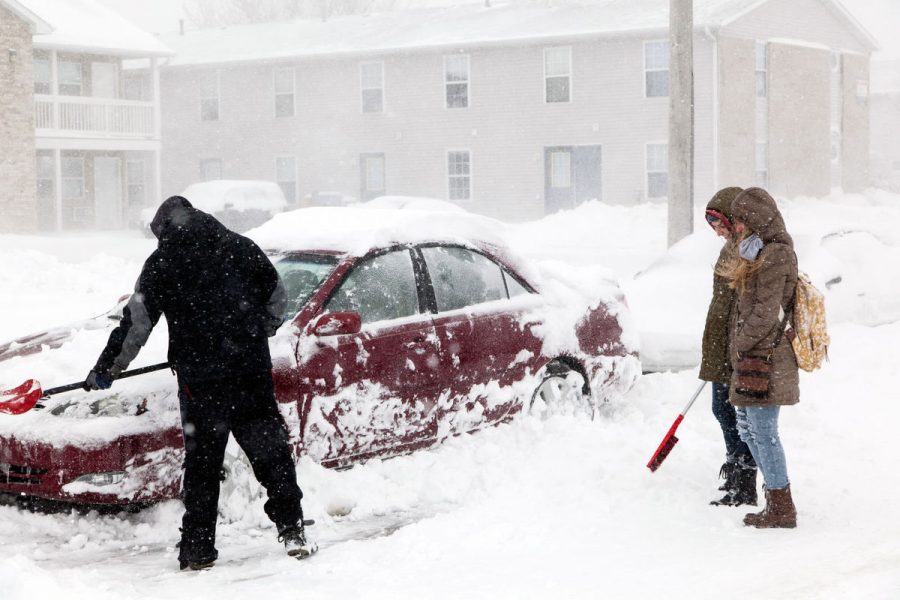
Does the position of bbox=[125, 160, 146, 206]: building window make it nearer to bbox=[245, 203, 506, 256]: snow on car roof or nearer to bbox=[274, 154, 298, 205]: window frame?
bbox=[274, 154, 298, 205]: window frame

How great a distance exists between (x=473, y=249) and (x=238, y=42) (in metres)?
36.3

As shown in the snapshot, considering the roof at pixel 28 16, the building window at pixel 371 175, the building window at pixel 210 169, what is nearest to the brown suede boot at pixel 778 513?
the roof at pixel 28 16

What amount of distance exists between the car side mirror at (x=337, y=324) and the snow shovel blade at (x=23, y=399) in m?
1.45

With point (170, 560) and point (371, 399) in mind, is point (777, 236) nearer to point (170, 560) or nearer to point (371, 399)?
point (371, 399)

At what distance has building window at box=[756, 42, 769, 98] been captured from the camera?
34094 millimetres

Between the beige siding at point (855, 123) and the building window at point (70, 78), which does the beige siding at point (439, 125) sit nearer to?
the building window at point (70, 78)

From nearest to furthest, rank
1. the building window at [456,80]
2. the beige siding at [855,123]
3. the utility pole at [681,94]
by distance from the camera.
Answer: the utility pole at [681,94], the building window at [456,80], the beige siding at [855,123]

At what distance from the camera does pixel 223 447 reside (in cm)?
563

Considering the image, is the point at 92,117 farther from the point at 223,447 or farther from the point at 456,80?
the point at 223,447

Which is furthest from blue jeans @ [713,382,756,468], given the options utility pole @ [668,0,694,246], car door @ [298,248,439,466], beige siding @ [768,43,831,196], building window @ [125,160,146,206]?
building window @ [125,160,146,206]

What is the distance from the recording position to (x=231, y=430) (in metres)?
5.64

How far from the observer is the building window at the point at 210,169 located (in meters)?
41.3

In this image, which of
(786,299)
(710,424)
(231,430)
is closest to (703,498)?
(786,299)

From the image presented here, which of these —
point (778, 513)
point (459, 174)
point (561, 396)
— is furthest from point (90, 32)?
point (778, 513)
